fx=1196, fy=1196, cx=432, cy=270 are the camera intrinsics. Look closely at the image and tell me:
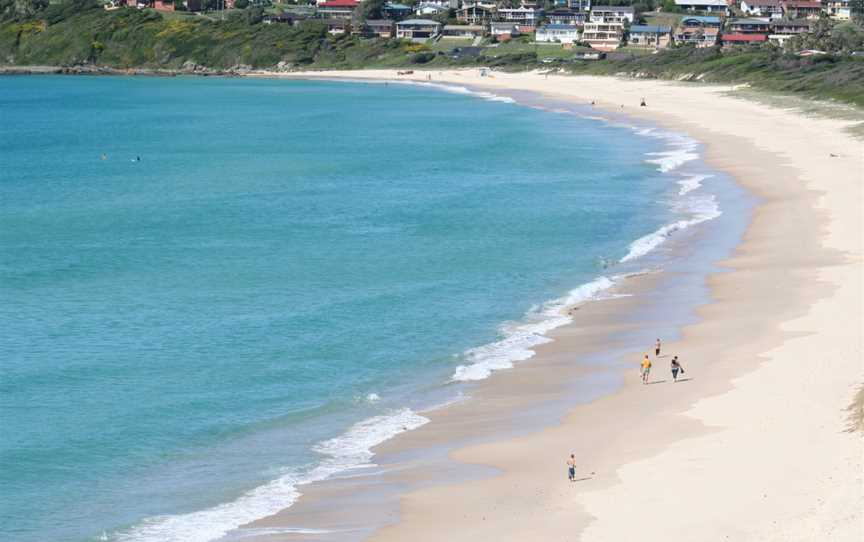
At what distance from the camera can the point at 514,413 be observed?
94.9ft

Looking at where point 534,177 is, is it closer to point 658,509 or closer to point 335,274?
point 335,274

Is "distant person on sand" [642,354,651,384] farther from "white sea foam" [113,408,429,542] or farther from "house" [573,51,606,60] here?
"house" [573,51,606,60]

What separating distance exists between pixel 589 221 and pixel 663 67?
107 m

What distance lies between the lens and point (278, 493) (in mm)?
24391

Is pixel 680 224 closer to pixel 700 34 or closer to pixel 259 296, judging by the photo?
pixel 259 296

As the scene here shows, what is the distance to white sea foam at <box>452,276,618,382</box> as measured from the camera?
3281 centimetres

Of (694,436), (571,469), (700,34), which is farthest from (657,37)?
(571,469)

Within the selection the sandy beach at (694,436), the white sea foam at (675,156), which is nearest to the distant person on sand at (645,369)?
the sandy beach at (694,436)

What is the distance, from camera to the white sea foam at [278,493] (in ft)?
73.6

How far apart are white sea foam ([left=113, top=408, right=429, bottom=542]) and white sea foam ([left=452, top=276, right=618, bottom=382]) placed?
3.90m

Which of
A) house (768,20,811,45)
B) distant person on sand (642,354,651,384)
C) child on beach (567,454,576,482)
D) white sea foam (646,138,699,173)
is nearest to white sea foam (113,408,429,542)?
child on beach (567,454,576,482)

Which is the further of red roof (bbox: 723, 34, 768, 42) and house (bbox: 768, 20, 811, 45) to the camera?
house (bbox: 768, 20, 811, 45)

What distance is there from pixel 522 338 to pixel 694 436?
10.1m

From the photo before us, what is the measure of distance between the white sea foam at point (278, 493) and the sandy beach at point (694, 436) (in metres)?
0.50
